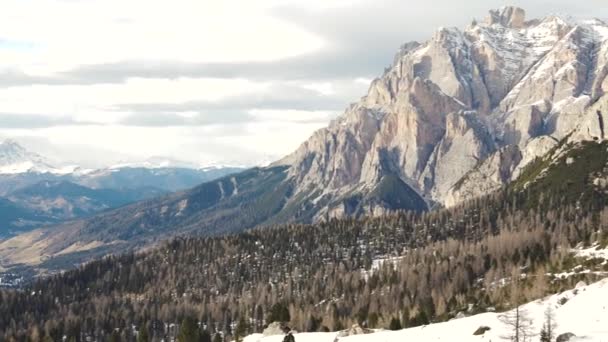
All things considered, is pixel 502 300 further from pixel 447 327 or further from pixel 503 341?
pixel 503 341

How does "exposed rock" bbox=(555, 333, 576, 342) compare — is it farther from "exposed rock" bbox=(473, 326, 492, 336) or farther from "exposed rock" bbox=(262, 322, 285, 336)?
"exposed rock" bbox=(262, 322, 285, 336)

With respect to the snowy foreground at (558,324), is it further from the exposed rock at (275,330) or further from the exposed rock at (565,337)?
the exposed rock at (275,330)

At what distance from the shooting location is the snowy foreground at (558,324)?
100 m

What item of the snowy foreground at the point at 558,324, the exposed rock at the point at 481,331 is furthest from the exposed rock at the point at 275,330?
the exposed rock at the point at 481,331

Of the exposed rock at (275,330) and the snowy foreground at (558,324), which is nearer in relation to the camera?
the snowy foreground at (558,324)

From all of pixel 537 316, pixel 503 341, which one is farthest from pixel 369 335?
pixel 503 341

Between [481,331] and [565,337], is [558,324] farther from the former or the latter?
[565,337]

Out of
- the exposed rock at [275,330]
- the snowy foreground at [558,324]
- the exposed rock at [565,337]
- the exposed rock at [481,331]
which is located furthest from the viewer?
the exposed rock at [275,330]

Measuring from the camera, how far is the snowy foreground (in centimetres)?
10008

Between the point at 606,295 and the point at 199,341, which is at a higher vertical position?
the point at 606,295

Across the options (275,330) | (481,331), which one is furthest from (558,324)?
(275,330)

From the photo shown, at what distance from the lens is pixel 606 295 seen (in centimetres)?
11631

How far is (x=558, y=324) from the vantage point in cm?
10412

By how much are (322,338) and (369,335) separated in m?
14.6
